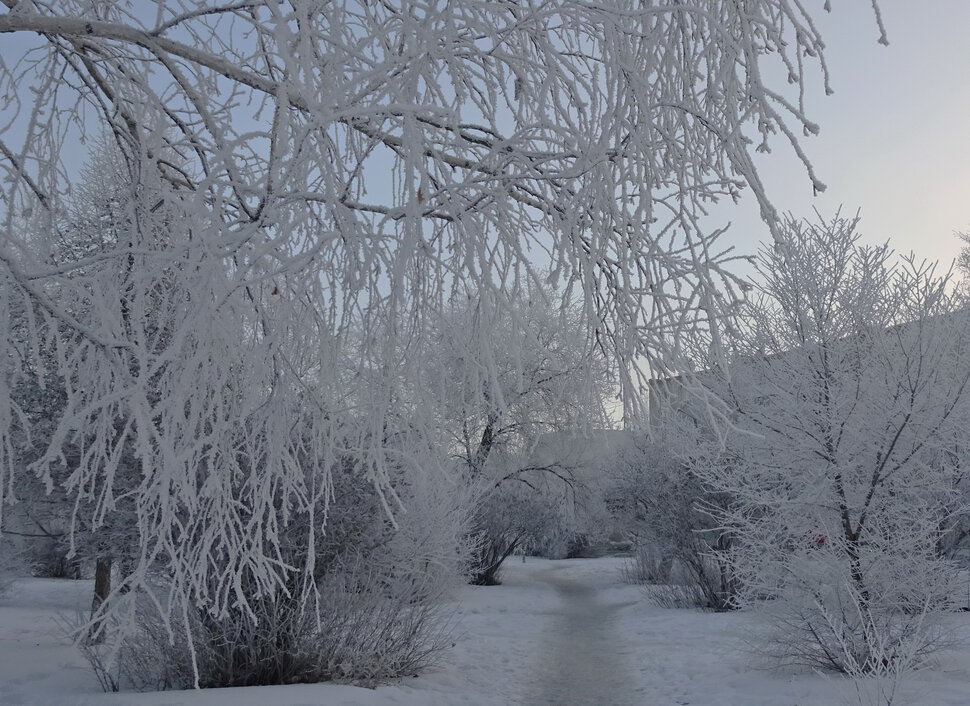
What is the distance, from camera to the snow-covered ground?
7.52 m

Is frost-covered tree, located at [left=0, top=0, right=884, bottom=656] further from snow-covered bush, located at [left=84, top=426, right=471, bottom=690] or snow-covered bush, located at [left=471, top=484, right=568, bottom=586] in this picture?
snow-covered bush, located at [left=471, top=484, right=568, bottom=586]

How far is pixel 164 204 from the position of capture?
3832 mm

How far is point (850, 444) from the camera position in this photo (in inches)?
327

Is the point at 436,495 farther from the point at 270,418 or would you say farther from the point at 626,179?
the point at 626,179

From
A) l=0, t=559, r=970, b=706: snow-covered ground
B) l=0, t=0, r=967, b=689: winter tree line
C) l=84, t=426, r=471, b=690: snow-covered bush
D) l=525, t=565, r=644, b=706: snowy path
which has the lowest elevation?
l=525, t=565, r=644, b=706: snowy path

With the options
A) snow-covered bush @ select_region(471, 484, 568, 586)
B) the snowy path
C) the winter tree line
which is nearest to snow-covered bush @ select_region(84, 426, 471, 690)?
the winter tree line

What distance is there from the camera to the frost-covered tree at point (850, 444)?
26.6 ft

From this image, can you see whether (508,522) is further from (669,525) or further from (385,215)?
(385,215)

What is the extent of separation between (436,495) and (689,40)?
8763mm

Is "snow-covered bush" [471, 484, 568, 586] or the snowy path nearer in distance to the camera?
the snowy path

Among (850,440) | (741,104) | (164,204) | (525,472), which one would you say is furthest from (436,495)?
(525,472)

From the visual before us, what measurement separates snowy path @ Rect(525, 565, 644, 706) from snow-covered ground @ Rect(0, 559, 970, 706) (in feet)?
0.05

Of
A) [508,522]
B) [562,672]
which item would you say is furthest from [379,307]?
[508,522]

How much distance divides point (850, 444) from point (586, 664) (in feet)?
16.3
